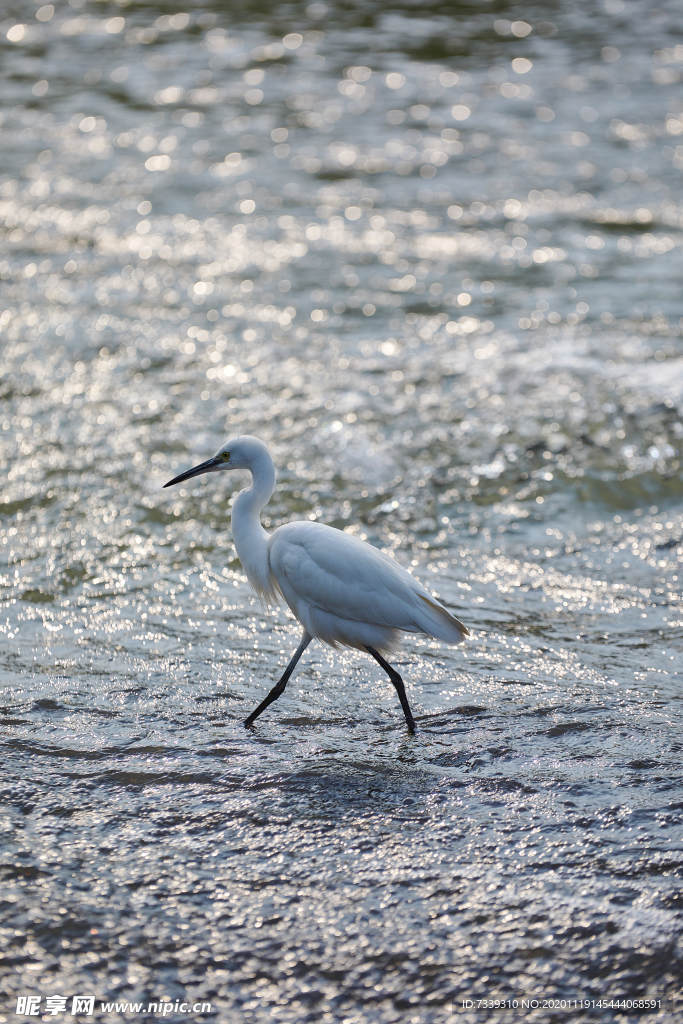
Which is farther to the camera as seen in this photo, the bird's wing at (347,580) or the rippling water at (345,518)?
the bird's wing at (347,580)

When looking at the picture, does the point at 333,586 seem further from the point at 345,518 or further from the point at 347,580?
the point at 345,518

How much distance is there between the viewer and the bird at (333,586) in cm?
448

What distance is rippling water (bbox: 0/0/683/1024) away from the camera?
3410 millimetres

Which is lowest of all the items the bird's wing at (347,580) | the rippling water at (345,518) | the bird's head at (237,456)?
the rippling water at (345,518)

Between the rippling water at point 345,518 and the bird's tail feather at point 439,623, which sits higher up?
the bird's tail feather at point 439,623

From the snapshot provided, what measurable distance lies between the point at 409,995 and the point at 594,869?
0.76 metres

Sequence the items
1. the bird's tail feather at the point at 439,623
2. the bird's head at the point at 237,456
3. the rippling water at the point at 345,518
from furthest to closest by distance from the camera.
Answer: the bird's head at the point at 237,456 < the bird's tail feather at the point at 439,623 < the rippling water at the point at 345,518

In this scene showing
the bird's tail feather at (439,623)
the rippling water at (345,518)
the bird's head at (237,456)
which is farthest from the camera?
the bird's head at (237,456)

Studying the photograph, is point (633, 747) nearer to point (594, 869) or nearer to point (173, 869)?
point (594, 869)

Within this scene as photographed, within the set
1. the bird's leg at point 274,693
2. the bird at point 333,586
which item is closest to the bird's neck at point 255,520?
the bird at point 333,586

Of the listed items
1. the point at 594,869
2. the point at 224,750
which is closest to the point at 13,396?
the point at 224,750

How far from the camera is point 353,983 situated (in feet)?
10.5

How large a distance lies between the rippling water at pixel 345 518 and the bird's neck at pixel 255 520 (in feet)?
1.61

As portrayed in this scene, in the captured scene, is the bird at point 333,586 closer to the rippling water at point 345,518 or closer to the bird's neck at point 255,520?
the bird's neck at point 255,520
